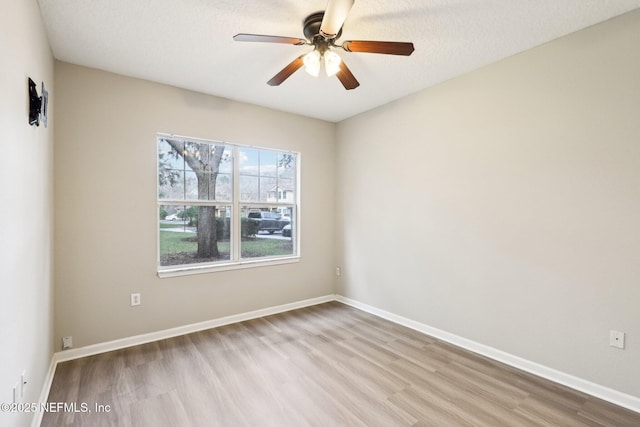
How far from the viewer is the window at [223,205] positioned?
329cm

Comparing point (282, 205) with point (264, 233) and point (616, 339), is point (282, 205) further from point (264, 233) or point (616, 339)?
point (616, 339)

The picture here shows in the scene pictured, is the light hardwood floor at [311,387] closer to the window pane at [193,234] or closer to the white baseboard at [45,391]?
the white baseboard at [45,391]

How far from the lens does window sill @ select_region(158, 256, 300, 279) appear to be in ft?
10.5

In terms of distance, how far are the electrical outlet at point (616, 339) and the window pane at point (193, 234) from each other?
3.56 m

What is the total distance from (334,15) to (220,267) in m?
2.82

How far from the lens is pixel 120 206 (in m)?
2.93

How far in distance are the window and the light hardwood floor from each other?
94 centimetres

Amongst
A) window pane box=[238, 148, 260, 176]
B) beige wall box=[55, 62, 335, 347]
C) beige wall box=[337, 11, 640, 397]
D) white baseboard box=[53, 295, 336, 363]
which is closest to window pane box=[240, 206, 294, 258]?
beige wall box=[55, 62, 335, 347]

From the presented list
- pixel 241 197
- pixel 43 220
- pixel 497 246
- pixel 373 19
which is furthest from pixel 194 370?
pixel 373 19

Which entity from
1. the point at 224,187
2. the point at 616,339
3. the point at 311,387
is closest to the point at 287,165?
the point at 224,187

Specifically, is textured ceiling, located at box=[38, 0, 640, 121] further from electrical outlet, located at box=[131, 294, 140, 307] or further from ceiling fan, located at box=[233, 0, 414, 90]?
electrical outlet, located at box=[131, 294, 140, 307]

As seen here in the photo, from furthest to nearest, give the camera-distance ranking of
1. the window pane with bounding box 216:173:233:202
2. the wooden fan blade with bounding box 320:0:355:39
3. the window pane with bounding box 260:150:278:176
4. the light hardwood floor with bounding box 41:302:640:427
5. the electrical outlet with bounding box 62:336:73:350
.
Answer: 1. the window pane with bounding box 260:150:278:176
2. the window pane with bounding box 216:173:233:202
3. the electrical outlet with bounding box 62:336:73:350
4. the light hardwood floor with bounding box 41:302:640:427
5. the wooden fan blade with bounding box 320:0:355:39

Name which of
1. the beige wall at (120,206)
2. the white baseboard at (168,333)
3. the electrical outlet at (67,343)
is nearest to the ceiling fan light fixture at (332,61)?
the beige wall at (120,206)

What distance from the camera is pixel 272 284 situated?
12.9 ft
